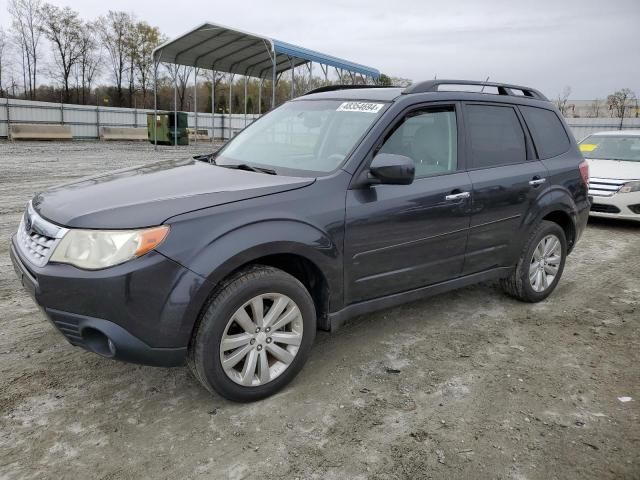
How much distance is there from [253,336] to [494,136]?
2581 mm

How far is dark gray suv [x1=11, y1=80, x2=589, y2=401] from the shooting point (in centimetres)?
251

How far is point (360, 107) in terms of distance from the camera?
143 inches

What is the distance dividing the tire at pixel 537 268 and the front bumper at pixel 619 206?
4165mm

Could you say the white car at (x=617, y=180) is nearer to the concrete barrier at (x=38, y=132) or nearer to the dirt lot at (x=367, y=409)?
the dirt lot at (x=367, y=409)

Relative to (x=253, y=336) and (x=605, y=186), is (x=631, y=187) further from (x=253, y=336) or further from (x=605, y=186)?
(x=253, y=336)

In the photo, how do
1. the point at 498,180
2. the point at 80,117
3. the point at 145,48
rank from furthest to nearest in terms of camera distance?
the point at 145,48 → the point at 80,117 → the point at 498,180

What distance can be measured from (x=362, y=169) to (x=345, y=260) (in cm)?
58

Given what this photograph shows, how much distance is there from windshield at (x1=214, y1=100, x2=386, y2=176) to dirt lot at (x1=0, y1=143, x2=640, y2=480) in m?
1.35

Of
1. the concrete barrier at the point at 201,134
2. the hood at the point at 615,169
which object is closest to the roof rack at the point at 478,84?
the hood at the point at 615,169

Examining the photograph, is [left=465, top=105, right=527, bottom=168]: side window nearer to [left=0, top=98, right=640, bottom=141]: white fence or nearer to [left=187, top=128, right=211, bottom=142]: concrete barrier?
[left=0, top=98, right=640, bottom=141]: white fence

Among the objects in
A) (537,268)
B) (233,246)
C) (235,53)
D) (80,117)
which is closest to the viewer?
(233,246)

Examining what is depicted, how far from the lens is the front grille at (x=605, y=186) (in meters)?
8.19

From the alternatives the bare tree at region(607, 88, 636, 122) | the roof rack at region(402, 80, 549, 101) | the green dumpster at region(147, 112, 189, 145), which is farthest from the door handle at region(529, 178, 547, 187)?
the bare tree at region(607, 88, 636, 122)

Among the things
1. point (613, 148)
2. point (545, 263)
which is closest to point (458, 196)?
point (545, 263)
